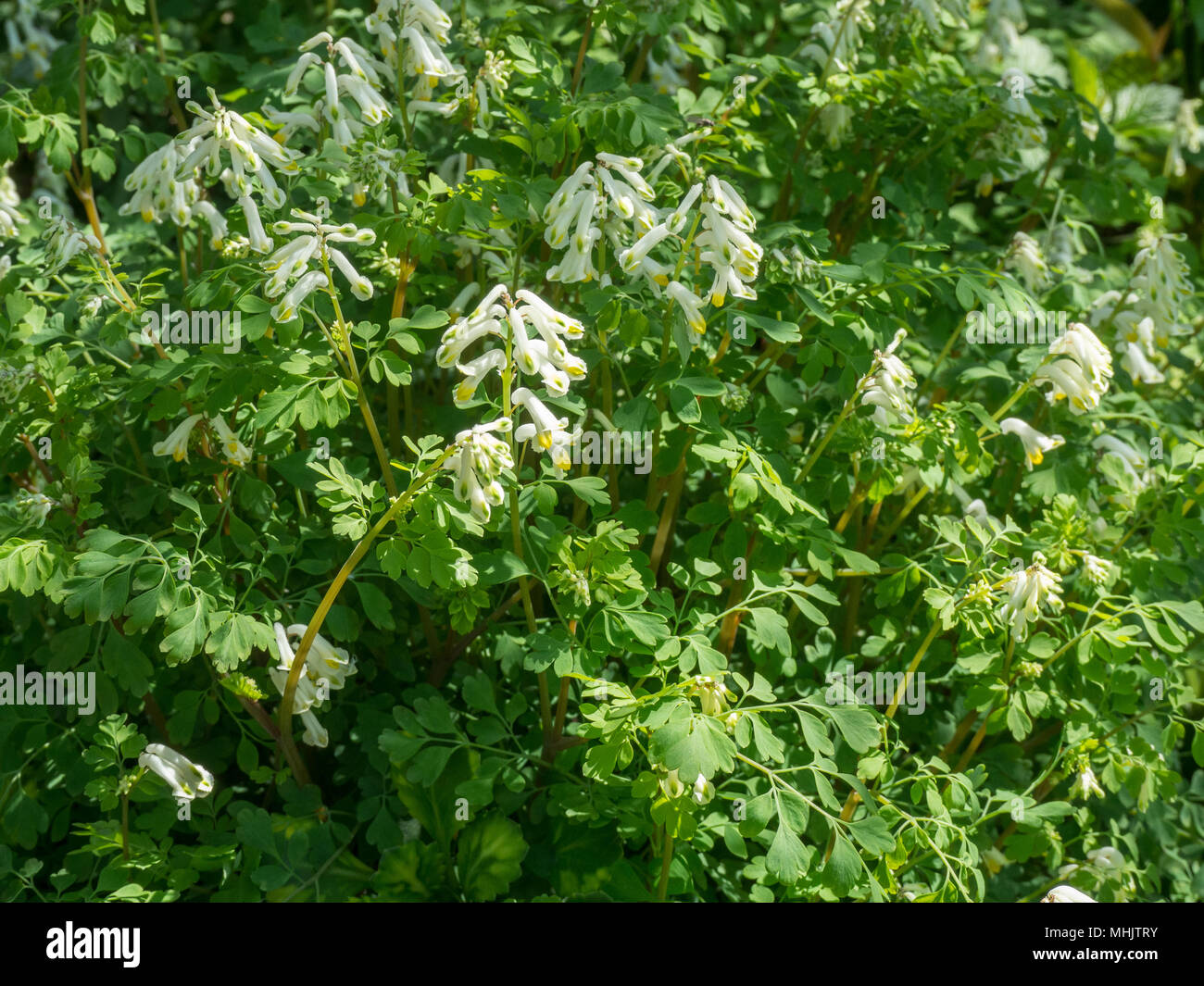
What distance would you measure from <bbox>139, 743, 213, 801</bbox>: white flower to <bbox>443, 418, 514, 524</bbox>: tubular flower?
0.82m

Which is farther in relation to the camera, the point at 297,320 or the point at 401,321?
the point at 401,321

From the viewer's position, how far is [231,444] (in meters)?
2.21

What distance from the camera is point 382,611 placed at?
2.12m

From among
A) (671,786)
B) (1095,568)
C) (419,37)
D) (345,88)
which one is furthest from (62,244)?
(1095,568)

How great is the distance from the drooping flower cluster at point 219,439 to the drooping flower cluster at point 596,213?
703 millimetres

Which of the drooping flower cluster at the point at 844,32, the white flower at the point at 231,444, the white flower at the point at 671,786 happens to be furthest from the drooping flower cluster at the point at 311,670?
the drooping flower cluster at the point at 844,32

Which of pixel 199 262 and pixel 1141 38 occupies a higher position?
pixel 1141 38

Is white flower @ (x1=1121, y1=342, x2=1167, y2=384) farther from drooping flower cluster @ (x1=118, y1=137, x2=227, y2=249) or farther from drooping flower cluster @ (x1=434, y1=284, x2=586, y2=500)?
drooping flower cluster @ (x1=118, y1=137, x2=227, y2=249)

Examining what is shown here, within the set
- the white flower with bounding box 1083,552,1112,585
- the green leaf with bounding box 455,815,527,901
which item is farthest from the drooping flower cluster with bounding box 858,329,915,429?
the green leaf with bounding box 455,815,527,901

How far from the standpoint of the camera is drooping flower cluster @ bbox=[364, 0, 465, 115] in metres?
2.24

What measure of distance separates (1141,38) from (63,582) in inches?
247

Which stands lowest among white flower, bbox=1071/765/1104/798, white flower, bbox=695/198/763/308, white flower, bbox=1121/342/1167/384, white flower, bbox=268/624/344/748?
white flower, bbox=1071/765/1104/798
